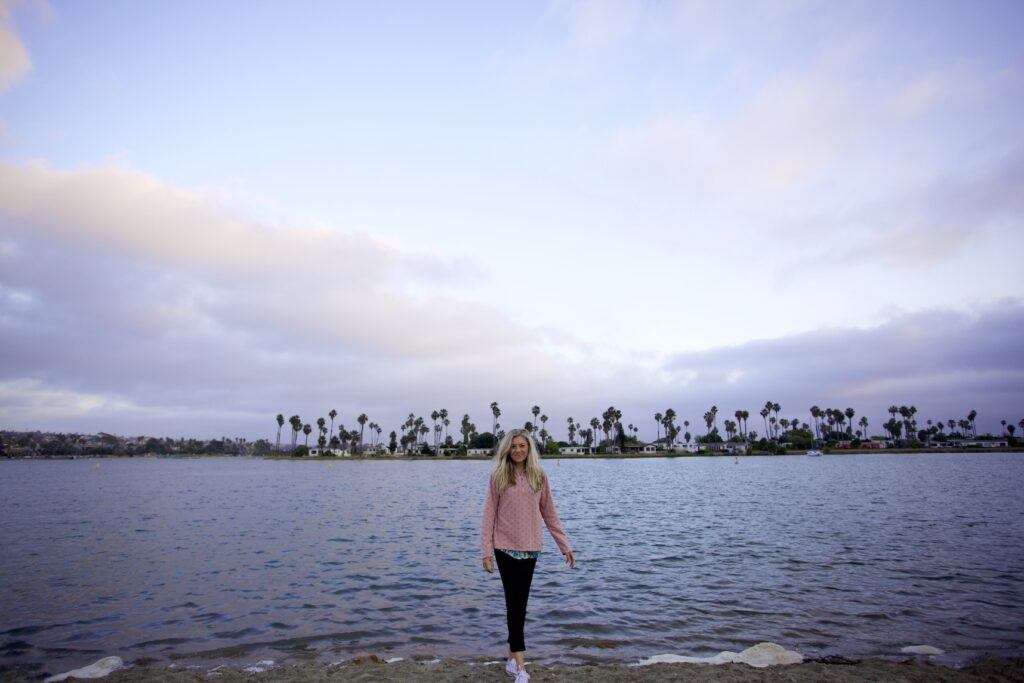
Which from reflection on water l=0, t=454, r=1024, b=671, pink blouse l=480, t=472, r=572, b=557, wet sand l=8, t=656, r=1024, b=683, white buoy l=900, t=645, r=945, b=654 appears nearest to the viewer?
pink blouse l=480, t=472, r=572, b=557

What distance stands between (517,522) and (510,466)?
72cm

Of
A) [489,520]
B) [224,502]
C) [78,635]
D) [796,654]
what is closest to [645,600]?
[796,654]

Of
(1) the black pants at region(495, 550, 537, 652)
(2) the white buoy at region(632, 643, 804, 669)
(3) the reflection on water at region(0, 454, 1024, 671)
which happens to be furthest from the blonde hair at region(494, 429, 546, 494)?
(3) the reflection on water at region(0, 454, 1024, 671)

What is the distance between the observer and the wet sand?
25.8 feet

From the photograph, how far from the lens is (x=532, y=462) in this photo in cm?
722

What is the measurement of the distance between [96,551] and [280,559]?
8.80 meters

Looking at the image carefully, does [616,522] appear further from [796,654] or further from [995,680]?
[995,680]

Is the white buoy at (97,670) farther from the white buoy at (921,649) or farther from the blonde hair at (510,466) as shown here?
the white buoy at (921,649)

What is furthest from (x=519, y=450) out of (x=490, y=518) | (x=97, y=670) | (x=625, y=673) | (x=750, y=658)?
(x=97, y=670)

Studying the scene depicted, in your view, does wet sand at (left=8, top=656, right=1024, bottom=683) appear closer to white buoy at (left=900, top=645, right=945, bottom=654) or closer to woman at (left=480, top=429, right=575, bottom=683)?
white buoy at (left=900, top=645, right=945, bottom=654)

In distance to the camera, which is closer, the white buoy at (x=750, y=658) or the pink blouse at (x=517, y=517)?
the pink blouse at (x=517, y=517)

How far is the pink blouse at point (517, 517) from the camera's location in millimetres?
6875

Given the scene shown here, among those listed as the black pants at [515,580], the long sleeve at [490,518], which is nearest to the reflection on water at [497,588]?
the black pants at [515,580]

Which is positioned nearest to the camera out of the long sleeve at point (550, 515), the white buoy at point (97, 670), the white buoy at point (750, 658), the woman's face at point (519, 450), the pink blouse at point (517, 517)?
the pink blouse at point (517, 517)
